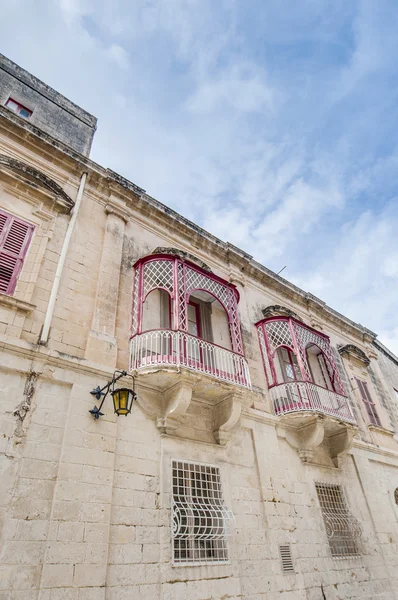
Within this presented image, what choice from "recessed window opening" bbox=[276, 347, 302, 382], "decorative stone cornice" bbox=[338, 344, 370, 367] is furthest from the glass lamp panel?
"decorative stone cornice" bbox=[338, 344, 370, 367]

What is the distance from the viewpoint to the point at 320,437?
8148 mm

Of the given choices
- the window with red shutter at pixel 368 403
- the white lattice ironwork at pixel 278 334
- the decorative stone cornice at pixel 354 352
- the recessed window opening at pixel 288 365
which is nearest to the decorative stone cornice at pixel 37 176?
the white lattice ironwork at pixel 278 334

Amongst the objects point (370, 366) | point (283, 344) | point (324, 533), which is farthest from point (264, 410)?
point (370, 366)

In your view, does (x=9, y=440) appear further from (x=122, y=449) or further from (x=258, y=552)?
(x=258, y=552)

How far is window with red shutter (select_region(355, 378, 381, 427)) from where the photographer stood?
11.4 meters

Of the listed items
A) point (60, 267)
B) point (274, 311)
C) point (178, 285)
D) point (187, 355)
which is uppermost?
point (274, 311)

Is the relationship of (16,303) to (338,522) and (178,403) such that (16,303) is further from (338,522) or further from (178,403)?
(338,522)

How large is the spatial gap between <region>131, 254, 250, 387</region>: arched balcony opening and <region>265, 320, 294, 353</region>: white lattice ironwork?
4.45 feet

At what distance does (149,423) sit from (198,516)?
65.4 inches

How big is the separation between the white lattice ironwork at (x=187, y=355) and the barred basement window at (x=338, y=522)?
3.56m

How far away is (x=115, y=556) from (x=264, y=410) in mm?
4418

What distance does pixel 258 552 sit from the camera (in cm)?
611

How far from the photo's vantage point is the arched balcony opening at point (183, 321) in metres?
6.52

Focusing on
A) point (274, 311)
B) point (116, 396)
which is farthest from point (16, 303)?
point (274, 311)
